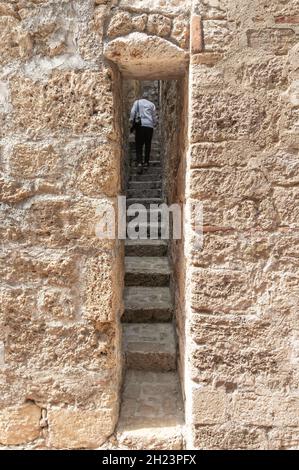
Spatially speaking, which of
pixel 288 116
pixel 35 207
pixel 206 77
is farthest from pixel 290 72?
pixel 35 207

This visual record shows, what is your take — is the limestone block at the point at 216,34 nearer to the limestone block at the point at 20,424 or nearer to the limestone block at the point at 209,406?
the limestone block at the point at 209,406

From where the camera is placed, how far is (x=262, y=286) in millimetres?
1869

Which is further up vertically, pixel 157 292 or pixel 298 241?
pixel 298 241

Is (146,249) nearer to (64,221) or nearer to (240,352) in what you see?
(64,221)

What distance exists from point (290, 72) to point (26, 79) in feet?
4.51

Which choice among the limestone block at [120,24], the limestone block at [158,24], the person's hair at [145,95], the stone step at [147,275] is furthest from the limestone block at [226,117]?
the person's hair at [145,95]

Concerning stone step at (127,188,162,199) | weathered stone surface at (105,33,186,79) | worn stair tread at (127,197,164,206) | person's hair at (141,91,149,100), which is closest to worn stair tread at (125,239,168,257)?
worn stair tread at (127,197,164,206)

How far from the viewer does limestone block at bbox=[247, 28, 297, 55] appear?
1797 mm

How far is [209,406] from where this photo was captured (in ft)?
6.20

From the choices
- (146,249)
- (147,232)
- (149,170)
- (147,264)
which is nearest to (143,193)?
(149,170)

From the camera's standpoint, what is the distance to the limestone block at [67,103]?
6.26ft

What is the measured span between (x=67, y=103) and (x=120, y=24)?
0.49 meters

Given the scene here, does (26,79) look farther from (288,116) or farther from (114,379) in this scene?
(114,379)

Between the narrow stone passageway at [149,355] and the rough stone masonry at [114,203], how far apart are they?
174 mm
